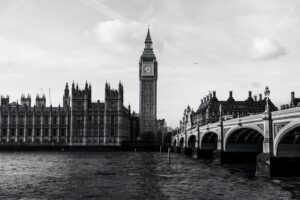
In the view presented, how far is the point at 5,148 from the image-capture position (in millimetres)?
125438

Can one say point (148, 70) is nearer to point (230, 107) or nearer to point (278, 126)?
point (230, 107)

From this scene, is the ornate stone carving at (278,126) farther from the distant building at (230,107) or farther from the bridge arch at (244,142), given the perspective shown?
the distant building at (230,107)

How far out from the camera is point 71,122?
474 ft

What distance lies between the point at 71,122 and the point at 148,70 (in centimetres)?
3696

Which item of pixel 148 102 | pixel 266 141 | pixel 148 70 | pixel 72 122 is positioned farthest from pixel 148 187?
pixel 148 70

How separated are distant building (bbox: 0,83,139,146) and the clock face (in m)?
15.1

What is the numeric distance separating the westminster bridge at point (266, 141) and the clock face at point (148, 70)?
96.4 m

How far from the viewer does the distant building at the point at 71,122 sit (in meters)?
144

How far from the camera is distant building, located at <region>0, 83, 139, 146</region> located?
474ft

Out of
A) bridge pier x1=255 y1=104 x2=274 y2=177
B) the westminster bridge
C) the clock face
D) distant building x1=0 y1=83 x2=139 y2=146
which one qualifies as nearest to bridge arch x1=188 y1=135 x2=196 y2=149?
the westminster bridge

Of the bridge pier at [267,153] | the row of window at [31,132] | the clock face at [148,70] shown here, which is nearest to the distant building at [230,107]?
the clock face at [148,70]

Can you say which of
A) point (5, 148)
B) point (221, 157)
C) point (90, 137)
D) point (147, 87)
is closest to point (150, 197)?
point (221, 157)

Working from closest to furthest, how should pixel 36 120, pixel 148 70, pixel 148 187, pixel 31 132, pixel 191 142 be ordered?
pixel 148 187
pixel 191 142
pixel 31 132
pixel 36 120
pixel 148 70

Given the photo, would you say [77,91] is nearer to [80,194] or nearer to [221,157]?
[221,157]
